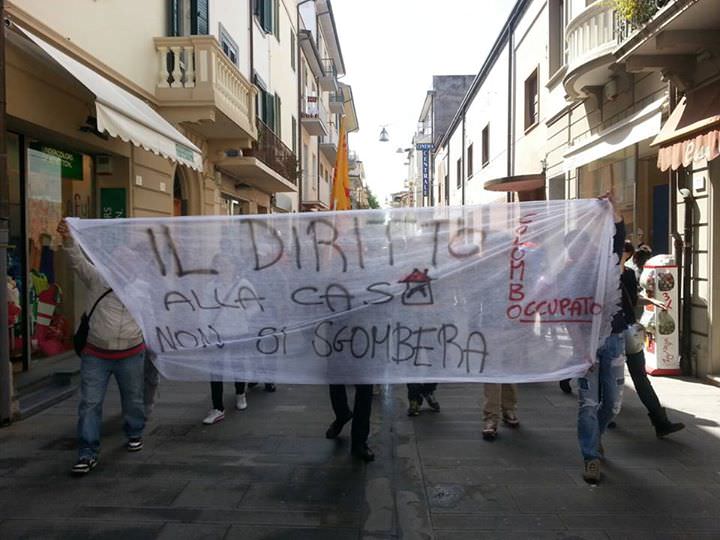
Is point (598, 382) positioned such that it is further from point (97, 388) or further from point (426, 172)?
point (426, 172)

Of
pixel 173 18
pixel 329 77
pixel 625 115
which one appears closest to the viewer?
pixel 625 115

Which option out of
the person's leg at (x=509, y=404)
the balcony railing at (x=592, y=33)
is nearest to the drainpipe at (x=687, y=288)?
the balcony railing at (x=592, y=33)

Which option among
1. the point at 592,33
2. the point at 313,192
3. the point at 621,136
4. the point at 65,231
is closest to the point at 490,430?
the point at 65,231

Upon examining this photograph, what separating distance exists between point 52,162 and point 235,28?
7.89 metres

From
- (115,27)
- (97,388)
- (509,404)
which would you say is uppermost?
(115,27)

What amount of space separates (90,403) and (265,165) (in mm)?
11852

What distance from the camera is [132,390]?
4527 mm

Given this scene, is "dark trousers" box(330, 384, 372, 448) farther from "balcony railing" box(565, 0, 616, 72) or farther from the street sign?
the street sign

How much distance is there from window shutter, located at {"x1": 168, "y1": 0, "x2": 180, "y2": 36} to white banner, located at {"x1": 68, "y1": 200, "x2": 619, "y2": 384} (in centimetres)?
742

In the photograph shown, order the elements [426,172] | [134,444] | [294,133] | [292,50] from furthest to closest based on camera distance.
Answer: [426,172] < [294,133] < [292,50] < [134,444]

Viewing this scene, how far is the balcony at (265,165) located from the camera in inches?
557

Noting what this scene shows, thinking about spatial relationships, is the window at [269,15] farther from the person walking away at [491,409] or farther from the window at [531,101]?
the person walking away at [491,409]

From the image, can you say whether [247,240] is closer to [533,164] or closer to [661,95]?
[661,95]

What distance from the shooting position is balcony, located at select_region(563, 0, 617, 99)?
924 centimetres
